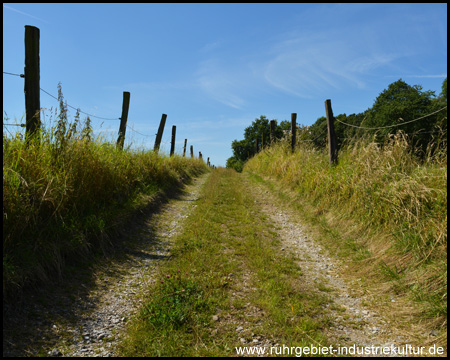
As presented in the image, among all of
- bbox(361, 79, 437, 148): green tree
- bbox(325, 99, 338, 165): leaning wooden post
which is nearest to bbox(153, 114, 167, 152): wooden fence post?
bbox(325, 99, 338, 165): leaning wooden post

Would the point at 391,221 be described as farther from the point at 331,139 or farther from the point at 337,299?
the point at 331,139

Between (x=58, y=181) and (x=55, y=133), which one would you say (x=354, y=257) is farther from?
(x=55, y=133)

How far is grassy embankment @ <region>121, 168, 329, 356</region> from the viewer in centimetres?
272

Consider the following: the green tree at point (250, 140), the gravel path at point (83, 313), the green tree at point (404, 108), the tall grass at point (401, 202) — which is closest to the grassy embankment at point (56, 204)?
the gravel path at point (83, 313)

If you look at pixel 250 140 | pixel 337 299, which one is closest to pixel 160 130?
pixel 337 299

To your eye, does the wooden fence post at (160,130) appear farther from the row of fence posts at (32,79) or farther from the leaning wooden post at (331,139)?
the row of fence posts at (32,79)

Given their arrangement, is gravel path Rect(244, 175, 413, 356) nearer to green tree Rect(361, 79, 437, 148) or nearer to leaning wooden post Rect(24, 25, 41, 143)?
leaning wooden post Rect(24, 25, 41, 143)

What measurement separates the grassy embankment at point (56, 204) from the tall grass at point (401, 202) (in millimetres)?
4355

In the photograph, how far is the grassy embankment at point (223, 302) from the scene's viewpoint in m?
2.72

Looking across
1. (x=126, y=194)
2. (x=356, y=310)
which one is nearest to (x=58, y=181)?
(x=126, y=194)

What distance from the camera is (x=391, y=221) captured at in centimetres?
457

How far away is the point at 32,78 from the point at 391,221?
21.7 ft

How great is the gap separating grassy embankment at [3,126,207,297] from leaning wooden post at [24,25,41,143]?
45 cm

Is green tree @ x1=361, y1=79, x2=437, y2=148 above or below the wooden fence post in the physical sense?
above
